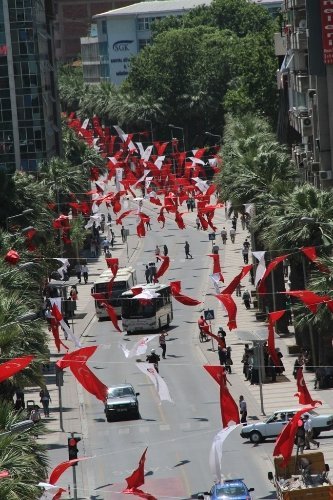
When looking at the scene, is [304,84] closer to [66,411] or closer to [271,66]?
[66,411]

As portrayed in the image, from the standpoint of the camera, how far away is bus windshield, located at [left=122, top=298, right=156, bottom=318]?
101438mm

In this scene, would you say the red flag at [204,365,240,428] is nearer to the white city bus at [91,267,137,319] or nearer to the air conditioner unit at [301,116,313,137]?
the air conditioner unit at [301,116,313,137]

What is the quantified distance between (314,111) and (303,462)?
5014cm

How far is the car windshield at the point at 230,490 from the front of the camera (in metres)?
53.6

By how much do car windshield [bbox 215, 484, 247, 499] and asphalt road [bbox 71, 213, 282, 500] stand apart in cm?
272

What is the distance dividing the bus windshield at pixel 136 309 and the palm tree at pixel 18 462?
5404 cm

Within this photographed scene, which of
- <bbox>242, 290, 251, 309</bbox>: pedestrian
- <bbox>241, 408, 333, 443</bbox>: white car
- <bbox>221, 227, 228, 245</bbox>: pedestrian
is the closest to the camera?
<bbox>241, 408, 333, 443</bbox>: white car

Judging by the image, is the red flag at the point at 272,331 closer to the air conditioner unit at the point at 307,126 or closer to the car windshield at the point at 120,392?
the car windshield at the point at 120,392

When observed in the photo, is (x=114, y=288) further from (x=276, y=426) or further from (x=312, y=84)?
(x=276, y=426)

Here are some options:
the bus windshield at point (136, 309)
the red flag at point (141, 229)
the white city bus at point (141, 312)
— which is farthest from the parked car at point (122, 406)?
the red flag at point (141, 229)

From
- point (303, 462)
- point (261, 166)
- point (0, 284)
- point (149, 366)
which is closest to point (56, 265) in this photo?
point (261, 166)

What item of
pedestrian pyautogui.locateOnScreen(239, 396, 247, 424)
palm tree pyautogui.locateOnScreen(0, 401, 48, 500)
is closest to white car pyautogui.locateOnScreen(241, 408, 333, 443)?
pedestrian pyautogui.locateOnScreen(239, 396, 247, 424)

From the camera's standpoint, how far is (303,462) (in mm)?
53781

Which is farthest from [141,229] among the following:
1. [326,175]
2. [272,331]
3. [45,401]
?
[272,331]
